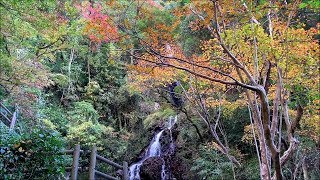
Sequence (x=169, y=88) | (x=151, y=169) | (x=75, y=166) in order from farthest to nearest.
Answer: (x=169, y=88) < (x=151, y=169) < (x=75, y=166)

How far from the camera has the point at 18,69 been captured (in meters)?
6.46

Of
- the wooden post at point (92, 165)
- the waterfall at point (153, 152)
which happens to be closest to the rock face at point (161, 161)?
the waterfall at point (153, 152)

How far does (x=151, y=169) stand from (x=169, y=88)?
3526mm

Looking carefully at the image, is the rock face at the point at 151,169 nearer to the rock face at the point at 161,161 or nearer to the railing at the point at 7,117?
the rock face at the point at 161,161

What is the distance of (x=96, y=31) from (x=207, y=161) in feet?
20.2

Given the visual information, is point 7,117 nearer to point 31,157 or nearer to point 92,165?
point 31,157

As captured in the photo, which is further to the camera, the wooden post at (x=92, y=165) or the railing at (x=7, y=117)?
the railing at (x=7, y=117)

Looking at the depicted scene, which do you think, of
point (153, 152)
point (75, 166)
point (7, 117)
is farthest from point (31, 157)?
point (153, 152)

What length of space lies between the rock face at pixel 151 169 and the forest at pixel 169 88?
0.20ft

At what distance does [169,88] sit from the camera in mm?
12445

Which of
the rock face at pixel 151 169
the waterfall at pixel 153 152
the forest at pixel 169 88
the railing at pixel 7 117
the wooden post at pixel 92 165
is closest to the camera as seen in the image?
the wooden post at pixel 92 165

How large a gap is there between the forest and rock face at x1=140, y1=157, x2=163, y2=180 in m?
0.06

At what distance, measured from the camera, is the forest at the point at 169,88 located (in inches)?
201

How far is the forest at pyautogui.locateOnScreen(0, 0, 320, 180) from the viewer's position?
16.7ft
